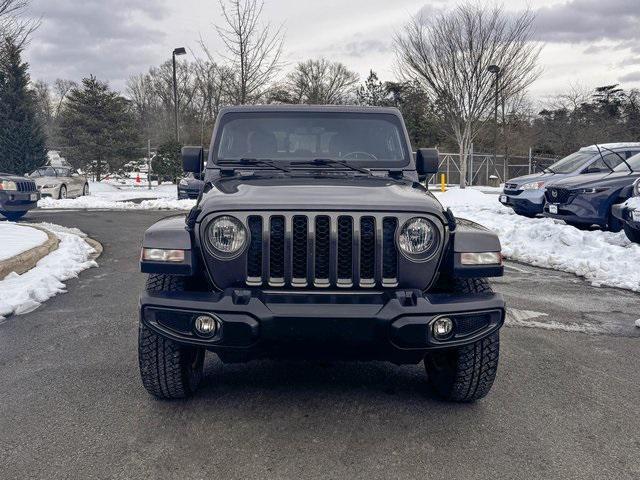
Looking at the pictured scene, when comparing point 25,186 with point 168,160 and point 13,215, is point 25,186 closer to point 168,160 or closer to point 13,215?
point 13,215

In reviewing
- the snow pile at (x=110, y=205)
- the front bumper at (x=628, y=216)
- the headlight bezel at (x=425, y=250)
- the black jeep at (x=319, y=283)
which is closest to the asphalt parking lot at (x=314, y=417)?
the black jeep at (x=319, y=283)

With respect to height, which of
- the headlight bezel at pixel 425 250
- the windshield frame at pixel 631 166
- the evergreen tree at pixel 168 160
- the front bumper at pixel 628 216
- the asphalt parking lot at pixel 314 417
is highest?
the evergreen tree at pixel 168 160

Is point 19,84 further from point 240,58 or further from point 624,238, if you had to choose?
point 624,238

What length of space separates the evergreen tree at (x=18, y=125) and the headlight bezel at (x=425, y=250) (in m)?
29.7

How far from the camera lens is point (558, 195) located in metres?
10.9

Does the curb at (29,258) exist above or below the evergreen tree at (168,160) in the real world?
below

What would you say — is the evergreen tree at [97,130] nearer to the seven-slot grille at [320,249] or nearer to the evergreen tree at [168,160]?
the evergreen tree at [168,160]

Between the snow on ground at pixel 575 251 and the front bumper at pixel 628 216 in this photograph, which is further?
the front bumper at pixel 628 216

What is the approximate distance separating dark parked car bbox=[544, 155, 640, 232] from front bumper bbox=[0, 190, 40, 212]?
37.6 feet

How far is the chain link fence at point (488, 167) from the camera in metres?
31.4

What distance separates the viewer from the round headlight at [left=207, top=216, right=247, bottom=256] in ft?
9.46

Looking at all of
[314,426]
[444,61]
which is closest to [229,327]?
[314,426]

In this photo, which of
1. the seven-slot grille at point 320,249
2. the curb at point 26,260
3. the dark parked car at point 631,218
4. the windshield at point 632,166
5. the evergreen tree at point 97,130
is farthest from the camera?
the evergreen tree at point 97,130

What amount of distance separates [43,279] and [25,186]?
24.6 feet
